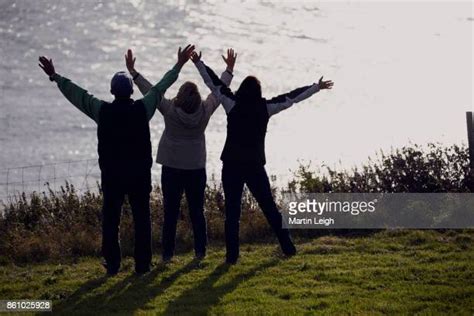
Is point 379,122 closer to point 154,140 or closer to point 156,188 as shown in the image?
point 154,140

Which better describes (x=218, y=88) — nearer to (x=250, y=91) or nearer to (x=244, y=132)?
(x=250, y=91)

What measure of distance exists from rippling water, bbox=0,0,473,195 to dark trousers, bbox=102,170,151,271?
569 inches

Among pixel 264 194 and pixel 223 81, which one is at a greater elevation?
pixel 223 81

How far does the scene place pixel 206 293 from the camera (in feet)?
32.6

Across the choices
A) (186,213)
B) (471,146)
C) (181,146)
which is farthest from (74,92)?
(471,146)

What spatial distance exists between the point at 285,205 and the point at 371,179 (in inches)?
51.8

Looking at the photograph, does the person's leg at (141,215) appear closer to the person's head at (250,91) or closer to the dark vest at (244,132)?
the dark vest at (244,132)

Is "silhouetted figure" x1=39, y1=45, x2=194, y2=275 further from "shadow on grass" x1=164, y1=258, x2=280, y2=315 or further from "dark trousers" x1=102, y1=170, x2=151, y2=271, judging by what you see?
"shadow on grass" x1=164, y1=258, x2=280, y2=315

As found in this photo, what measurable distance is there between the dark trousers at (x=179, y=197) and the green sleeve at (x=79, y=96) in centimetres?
117

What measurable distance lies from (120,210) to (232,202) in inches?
48.3

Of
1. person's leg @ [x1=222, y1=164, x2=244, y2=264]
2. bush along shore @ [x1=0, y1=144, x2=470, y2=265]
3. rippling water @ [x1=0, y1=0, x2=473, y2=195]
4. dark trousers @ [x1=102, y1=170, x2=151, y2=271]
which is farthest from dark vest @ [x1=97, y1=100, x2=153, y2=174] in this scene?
rippling water @ [x1=0, y1=0, x2=473, y2=195]

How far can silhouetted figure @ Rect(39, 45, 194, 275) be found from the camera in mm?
10109

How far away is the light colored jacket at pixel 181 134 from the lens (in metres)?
10.8

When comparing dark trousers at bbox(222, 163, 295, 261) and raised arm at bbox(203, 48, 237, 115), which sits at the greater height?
raised arm at bbox(203, 48, 237, 115)
